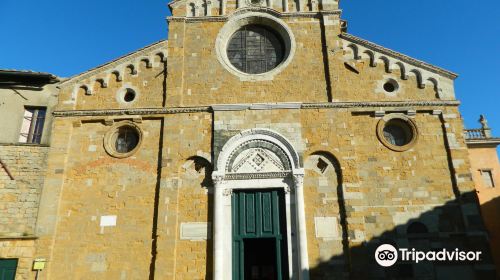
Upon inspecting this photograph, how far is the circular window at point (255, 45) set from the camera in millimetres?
12867

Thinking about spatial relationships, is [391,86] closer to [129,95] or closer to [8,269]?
[129,95]

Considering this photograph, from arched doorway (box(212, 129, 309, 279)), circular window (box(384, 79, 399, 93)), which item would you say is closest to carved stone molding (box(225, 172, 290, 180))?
arched doorway (box(212, 129, 309, 279))

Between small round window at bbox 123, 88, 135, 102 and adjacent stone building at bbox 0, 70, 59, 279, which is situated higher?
small round window at bbox 123, 88, 135, 102

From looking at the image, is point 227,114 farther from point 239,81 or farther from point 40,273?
point 40,273

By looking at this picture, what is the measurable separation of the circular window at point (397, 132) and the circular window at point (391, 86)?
87cm

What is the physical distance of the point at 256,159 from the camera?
11.6m

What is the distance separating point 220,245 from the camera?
1052cm

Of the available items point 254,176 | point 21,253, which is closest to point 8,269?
point 21,253

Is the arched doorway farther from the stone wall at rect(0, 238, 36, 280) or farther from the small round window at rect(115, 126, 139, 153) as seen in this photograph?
the stone wall at rect(0, 238, 36, 280)

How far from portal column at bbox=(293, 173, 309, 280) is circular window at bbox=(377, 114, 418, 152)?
2.81m

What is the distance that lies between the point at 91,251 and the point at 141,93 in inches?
190

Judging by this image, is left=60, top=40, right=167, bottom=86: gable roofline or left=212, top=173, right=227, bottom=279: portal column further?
left=60, top=40, right=167, bottom=86: gable roofline

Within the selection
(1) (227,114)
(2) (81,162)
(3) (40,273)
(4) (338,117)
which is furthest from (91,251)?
(4) (338,117)

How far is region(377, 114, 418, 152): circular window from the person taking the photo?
1181 centimetres
